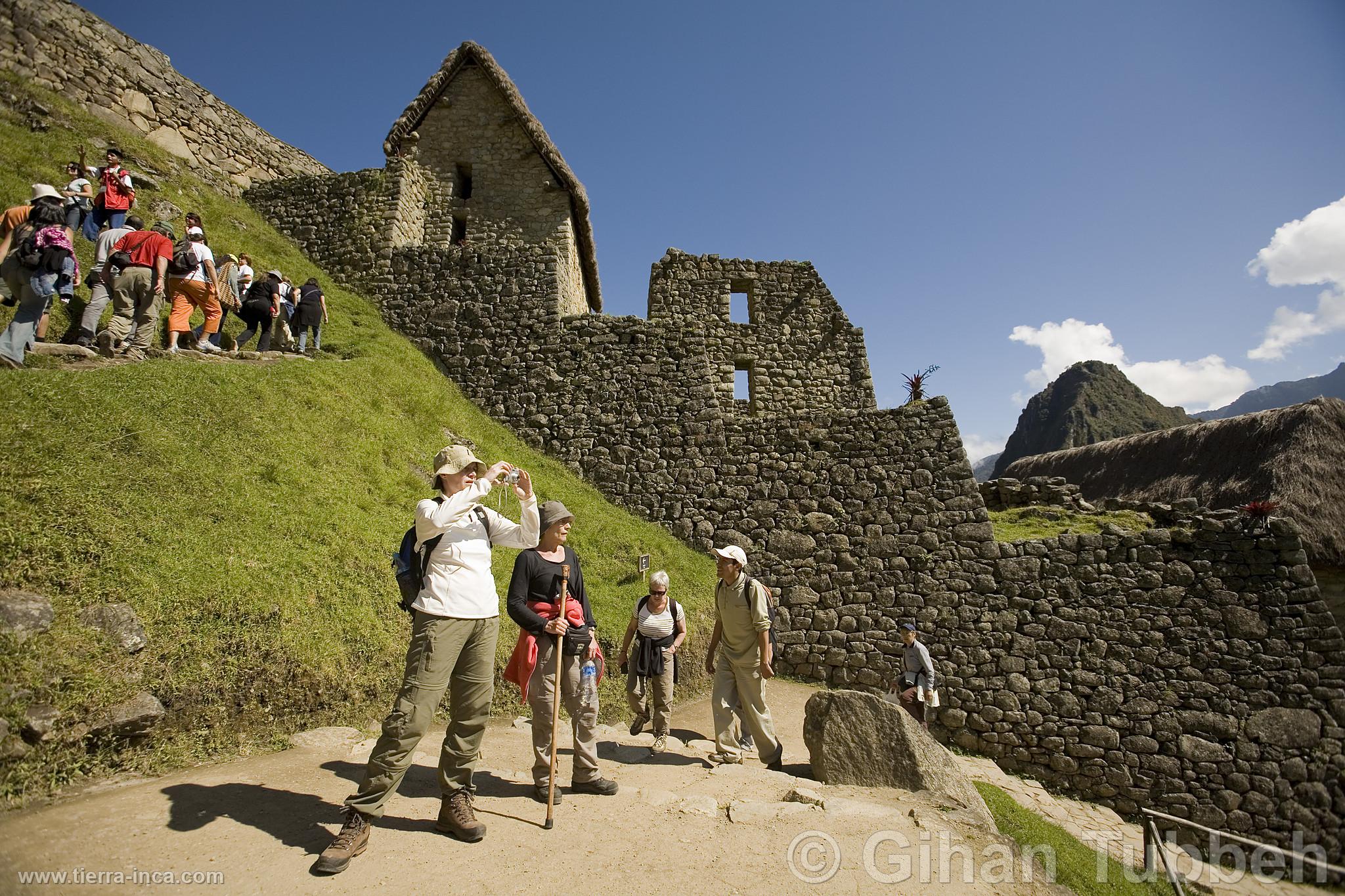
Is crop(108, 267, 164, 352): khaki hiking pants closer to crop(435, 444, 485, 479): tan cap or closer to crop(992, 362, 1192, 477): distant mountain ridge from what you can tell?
crop(435, 444, 485, 479): tan cap

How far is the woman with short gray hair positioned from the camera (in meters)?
6.68

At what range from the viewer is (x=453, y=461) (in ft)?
14.0

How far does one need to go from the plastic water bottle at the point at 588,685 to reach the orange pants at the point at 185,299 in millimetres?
8041

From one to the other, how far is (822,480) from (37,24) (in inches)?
798

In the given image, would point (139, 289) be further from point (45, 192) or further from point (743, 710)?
point (743, 710)

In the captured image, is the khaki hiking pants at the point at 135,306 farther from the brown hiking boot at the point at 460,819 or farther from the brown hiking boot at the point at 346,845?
the brown hiking boot at the point at 460,819

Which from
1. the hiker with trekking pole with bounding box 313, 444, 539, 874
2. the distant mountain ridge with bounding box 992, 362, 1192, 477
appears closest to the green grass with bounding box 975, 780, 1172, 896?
the hiker with trekking pole with bounding box 313, 444, 539, 874

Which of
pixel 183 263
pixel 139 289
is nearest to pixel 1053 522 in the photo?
pixel 183 263

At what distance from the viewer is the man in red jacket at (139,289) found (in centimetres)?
778

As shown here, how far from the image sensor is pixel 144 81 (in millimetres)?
15117

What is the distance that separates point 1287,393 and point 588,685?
132612mm

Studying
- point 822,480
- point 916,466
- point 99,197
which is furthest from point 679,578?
point 99,197

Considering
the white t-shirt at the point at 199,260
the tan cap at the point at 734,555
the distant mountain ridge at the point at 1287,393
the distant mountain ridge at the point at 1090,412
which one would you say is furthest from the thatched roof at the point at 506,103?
the distant mountain ridge at the point at 1287,393

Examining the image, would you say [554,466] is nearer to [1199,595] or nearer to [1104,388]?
[1199,595]
